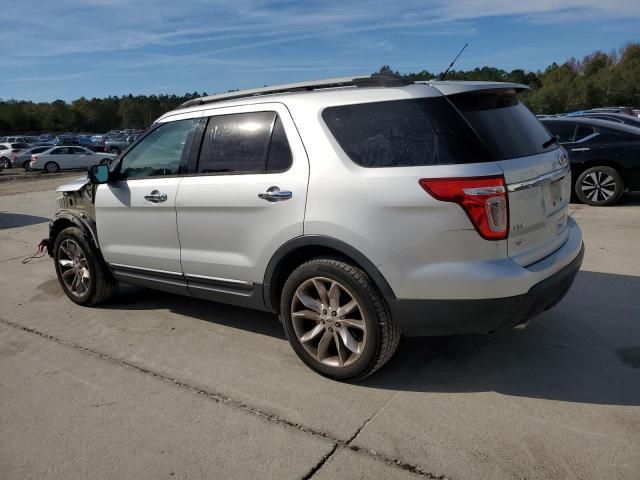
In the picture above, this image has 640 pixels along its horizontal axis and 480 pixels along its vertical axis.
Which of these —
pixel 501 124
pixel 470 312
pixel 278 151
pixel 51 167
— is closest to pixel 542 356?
pixel 470 312

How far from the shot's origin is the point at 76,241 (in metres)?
4.98

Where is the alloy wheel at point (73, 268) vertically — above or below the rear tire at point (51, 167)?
above

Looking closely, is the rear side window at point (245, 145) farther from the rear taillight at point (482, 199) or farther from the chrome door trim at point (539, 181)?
the chrome door trim at point (539, 181)

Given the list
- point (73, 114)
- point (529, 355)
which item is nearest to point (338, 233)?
point (529, 355)

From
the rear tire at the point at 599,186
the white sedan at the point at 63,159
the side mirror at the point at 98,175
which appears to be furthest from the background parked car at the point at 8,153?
the rear tire at the point at 599,186

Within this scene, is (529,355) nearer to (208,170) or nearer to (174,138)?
(208,170)

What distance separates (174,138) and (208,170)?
560 millimetres

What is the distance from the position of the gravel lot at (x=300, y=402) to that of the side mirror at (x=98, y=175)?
122 cm


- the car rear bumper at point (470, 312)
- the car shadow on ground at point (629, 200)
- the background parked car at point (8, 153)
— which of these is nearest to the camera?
the car rear bumper at point (470, 312)

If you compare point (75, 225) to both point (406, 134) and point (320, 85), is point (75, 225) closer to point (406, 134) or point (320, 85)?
point (320, 85)

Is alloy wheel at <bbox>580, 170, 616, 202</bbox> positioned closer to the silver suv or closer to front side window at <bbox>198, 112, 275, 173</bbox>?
the silver suv

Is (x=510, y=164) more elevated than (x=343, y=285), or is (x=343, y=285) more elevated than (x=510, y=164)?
(x=510, y=164)

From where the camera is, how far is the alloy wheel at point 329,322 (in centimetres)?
325

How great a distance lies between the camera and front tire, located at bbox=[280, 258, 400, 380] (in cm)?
313
